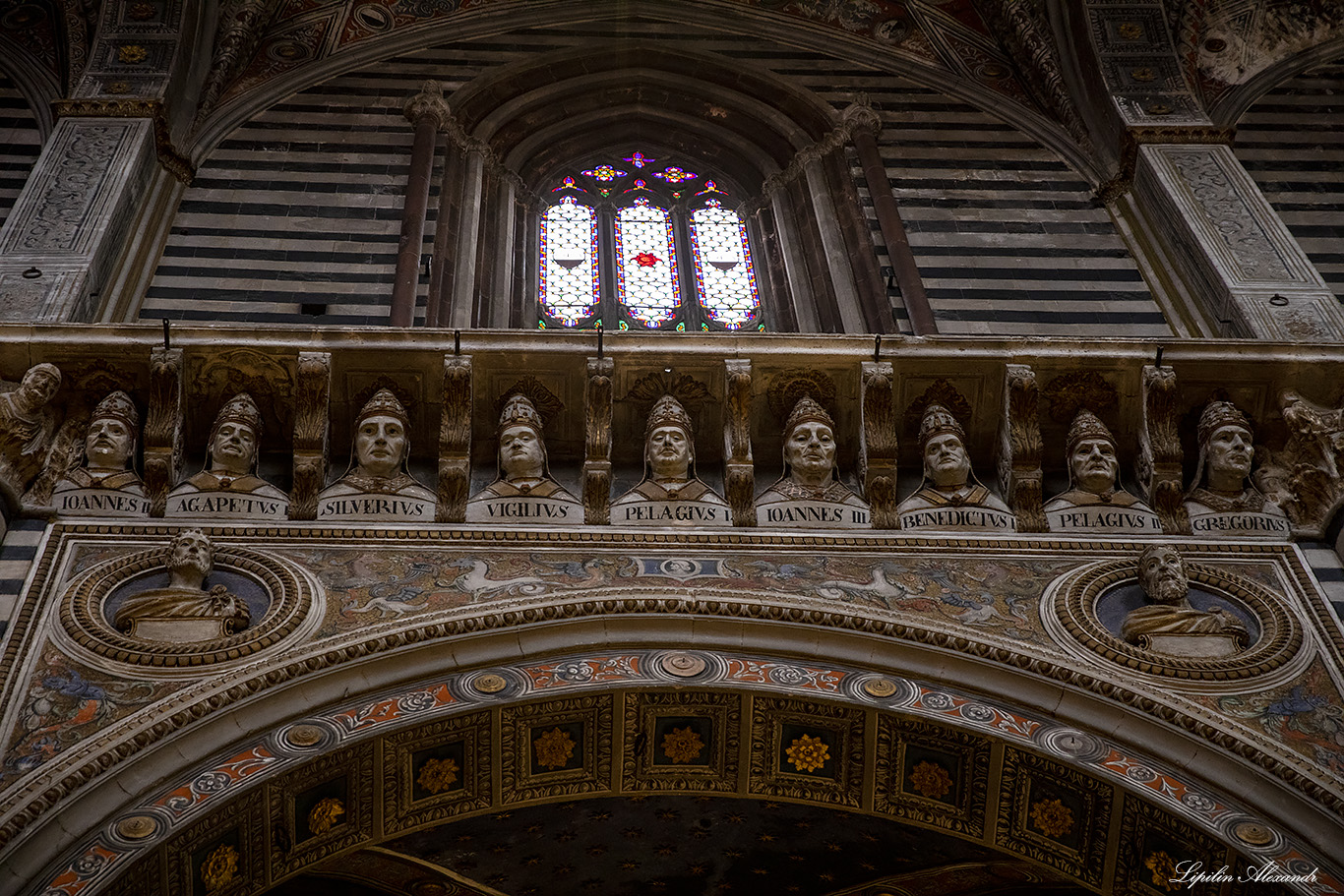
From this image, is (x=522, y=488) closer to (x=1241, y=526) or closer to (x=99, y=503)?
(x=99, y=503)

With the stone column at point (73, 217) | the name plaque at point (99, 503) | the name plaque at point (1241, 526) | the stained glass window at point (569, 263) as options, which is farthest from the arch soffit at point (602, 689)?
the stained glass window at point (569, 263)

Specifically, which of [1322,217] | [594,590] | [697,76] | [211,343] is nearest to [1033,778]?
[594,590]

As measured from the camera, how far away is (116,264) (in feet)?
41.2

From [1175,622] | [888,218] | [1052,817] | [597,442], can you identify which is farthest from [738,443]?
[888,218]

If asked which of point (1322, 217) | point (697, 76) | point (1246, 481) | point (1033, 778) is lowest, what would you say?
point (1033, 778)

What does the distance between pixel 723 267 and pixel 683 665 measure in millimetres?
6164

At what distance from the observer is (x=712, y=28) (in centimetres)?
1677

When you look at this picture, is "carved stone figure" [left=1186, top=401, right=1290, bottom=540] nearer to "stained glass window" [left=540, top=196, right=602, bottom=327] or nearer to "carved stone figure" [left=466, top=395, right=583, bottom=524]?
"carved stone figure" [left=466, top=395, right=583, bottom=524]

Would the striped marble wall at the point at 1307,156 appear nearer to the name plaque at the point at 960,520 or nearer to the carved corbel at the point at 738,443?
the name plaque at the point at 960,520

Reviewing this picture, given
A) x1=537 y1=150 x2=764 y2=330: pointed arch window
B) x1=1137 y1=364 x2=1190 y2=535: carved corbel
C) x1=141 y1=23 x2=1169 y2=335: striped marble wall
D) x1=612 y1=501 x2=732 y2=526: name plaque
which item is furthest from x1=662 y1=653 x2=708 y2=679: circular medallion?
x1=537 y1=150 x2=764 y2=330: pointed arch window

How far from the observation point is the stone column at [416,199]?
41.3 ft

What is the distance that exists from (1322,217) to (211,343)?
9.39 m

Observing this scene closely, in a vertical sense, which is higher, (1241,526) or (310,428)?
(310,428)

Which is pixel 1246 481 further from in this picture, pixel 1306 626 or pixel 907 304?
pixel 907 304
